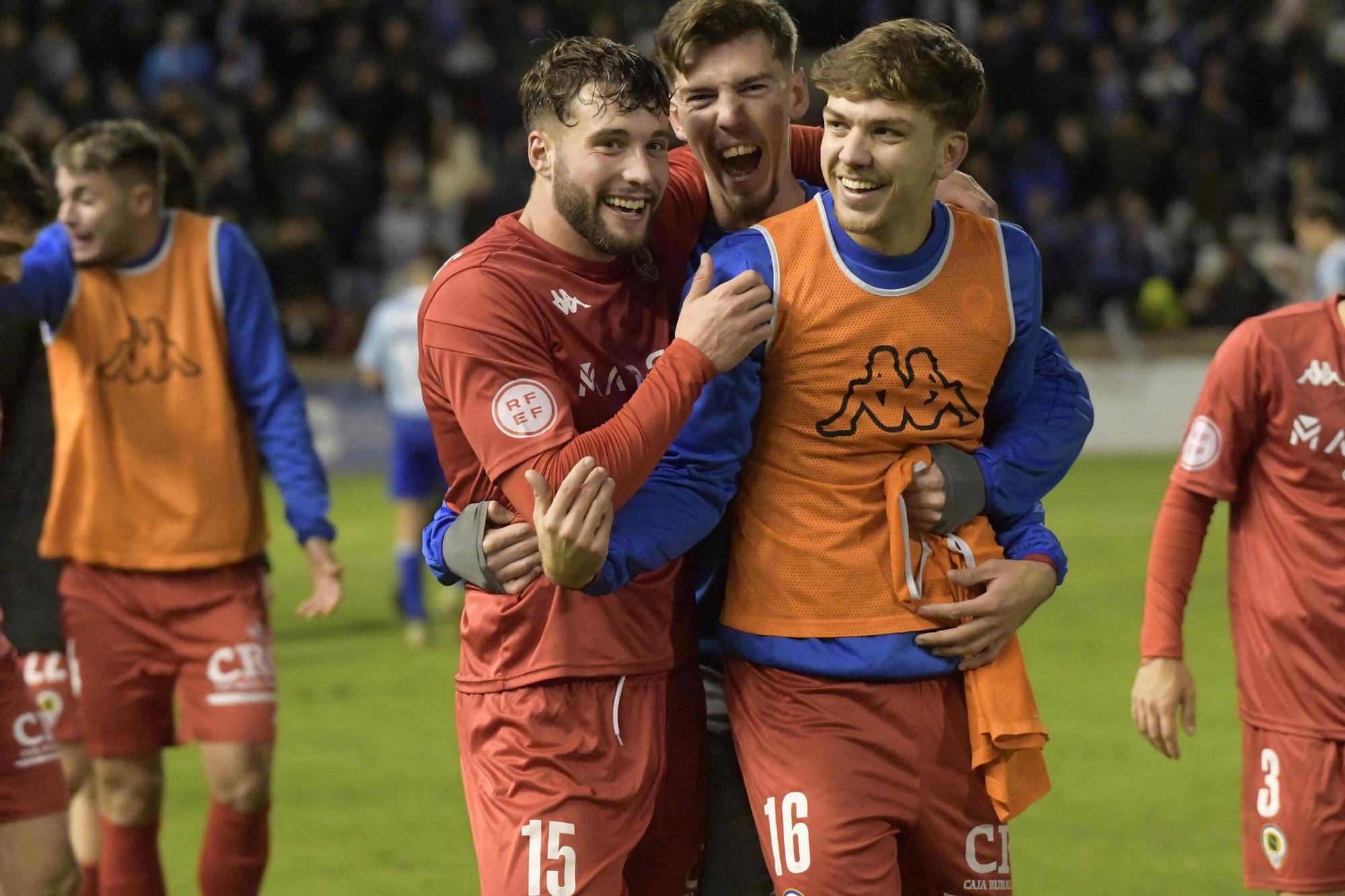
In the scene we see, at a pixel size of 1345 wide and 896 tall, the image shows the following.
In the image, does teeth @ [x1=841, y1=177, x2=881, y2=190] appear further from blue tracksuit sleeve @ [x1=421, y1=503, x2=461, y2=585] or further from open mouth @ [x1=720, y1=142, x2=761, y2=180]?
blue tracksuit sleeve @ [x1=421, y1=503, x2=461, y2=585]

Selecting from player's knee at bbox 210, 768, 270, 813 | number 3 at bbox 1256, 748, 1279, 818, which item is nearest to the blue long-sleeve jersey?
player's knee at bbox 210, 768, 270, 813

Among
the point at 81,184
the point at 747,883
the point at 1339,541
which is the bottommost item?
the point at 747,883

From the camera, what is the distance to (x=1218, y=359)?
13.6 ft

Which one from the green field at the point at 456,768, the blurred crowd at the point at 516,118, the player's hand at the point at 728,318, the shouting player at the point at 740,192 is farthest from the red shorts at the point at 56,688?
the blurred crowd at the point at 516,118

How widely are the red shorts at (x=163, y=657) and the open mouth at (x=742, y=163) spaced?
2137 millimetres

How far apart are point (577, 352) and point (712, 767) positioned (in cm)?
87

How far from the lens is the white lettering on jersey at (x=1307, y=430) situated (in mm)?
4047

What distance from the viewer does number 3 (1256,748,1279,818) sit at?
13.3 ft

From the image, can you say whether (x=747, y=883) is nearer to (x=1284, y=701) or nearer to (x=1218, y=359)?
(x=1284, y=701)

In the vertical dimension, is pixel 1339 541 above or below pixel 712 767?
above

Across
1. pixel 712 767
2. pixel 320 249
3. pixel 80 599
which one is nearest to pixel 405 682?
pixel 80 599

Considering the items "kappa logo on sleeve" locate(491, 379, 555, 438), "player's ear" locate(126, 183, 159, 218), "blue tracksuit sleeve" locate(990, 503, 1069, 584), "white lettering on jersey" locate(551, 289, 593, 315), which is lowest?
"blue tracksuit sleeve" locate(990, 503, 1069, 584)

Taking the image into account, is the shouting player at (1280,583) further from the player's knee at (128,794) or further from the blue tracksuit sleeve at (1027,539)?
the player's knee at (128,794)

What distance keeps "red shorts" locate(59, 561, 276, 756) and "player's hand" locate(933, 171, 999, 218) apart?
2.35 metres
